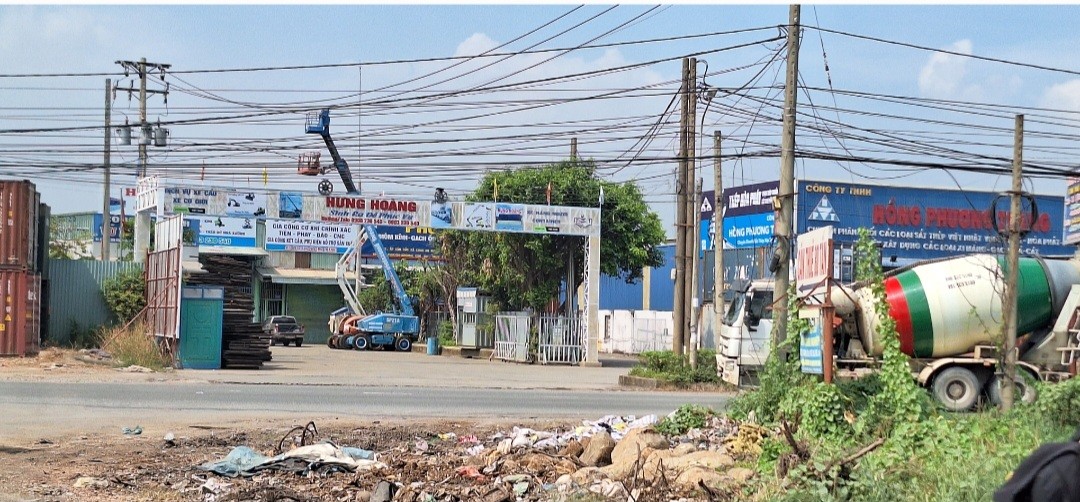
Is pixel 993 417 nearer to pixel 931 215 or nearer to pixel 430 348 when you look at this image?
pixel 931 215

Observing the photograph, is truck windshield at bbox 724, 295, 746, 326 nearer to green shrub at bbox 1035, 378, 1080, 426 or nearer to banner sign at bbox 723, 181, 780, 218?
green shrub at bbox 1035, 378, 1080, 426

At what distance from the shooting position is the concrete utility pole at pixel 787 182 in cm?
1766

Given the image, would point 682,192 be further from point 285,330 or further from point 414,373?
point 285,330

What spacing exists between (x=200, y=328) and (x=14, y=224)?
5.39 m

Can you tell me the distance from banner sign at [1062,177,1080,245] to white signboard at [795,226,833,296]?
13151 mm

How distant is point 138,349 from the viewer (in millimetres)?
28969

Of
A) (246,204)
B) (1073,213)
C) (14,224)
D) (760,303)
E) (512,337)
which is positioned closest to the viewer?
(760,303)

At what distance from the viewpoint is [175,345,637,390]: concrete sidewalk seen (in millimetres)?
26906

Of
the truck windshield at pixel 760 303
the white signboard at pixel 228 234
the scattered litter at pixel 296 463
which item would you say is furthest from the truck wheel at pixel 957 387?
the white signboard at pixel 228 234

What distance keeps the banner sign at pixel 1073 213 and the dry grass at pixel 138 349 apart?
21.6 meters

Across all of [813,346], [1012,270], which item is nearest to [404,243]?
[1012,270]

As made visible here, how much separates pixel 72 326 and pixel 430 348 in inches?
699

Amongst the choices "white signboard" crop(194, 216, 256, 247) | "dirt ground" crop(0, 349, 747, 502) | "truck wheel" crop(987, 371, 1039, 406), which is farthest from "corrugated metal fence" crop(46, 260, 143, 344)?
"white signboard" crop(194, 216, 256, 247)

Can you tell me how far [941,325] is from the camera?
1859 centimetres
